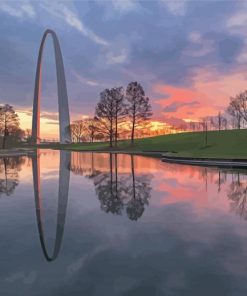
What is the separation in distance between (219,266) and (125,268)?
192 cm

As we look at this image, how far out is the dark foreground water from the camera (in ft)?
19.3

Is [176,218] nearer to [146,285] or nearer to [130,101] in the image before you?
[146,285]

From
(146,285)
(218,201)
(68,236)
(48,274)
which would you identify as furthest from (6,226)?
(218,201)

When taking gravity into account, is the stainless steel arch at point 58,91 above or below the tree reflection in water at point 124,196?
above

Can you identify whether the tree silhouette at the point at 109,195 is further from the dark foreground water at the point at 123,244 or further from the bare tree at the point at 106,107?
→ the bare tree at the point at 106,107

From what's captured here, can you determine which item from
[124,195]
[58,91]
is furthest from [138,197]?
[58,91]

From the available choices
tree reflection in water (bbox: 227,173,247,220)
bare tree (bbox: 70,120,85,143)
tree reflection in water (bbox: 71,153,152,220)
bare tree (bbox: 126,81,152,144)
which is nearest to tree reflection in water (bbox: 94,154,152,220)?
tree reflection in water (bbox: 71,153,152,220)

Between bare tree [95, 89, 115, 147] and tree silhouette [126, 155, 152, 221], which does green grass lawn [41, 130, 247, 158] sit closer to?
bare tree [95, 89, 115, 147]

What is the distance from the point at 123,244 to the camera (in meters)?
8.05

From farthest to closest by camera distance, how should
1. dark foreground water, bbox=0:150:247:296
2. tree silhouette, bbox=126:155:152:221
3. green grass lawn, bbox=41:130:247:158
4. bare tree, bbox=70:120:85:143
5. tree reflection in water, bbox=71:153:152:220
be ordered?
bare tree, bbox=70:120:85:143 → green grass lawn, bbox=41:130:247:158 → tree reflection in water, bbox=71:153:152:220 → tree silhouette, bbox=126:155:152:221 → dark foreground water, bbox=0:150:247:296

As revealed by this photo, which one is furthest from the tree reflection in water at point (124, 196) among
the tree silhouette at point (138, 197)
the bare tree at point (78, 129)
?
the bare tree at point (78, 129)

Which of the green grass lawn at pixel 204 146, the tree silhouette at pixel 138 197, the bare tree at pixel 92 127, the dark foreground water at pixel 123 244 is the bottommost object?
the dark foreground water at pixel 123 244

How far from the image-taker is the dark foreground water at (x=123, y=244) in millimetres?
5875

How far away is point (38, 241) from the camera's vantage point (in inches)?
325
